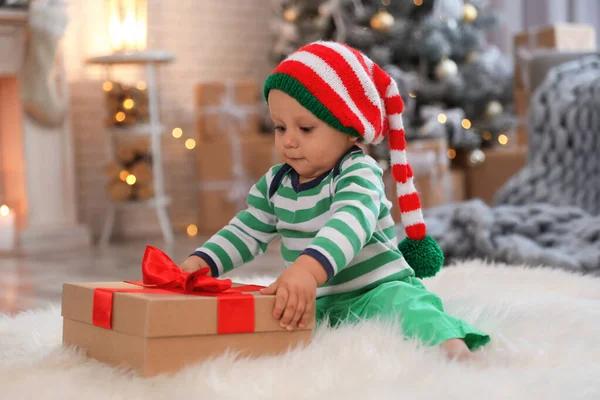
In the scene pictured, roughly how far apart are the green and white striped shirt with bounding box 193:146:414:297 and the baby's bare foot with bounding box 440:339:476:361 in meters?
0.17

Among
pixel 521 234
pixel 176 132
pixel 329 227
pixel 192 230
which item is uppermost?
pixel 176 132

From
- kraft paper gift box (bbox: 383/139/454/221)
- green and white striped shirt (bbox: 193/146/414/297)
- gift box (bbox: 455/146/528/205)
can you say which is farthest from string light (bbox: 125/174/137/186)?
green and white striped shirt (bbox: 193/146/414/297)

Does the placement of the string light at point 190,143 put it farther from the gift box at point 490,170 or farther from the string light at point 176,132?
the gift box at point 490,170

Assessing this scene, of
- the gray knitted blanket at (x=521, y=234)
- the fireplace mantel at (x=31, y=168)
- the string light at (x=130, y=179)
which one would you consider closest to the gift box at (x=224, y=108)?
the string light at (x=130, y=179)

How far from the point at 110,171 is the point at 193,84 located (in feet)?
2.65

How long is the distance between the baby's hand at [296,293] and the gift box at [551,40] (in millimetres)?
2418

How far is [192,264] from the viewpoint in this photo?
1.28 metres

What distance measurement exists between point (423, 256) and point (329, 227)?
10.0 inches

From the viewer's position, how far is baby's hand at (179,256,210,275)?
1.26 m

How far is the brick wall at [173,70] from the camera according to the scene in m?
3.86

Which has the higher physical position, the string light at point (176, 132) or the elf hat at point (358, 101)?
the string light at point (176, 132)

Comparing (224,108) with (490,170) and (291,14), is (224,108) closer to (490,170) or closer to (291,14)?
(291,14)

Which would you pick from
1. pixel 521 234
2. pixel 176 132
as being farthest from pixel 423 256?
pixel 176 132

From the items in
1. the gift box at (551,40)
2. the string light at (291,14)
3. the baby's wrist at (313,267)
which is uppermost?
the string light at (291,14)
